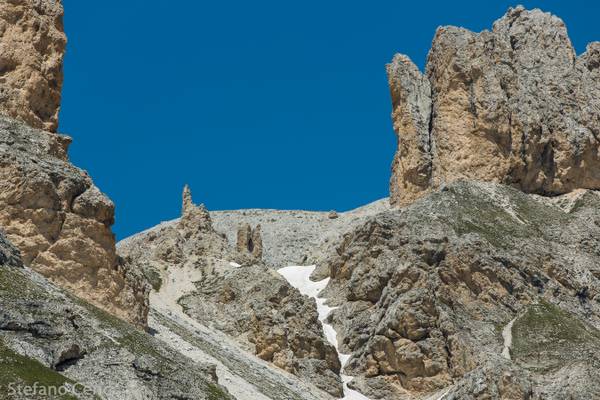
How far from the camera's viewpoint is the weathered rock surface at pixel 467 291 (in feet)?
289

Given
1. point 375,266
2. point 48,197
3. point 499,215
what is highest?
point 499,215

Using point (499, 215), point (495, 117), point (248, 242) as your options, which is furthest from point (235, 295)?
point (495, 117)

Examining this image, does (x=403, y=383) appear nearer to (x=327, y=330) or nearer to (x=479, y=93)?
(x=327, y=330)

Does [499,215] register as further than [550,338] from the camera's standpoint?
Yes

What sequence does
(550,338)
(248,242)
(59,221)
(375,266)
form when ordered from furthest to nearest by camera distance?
(248,242), (375,266), (550,338), (59,221)

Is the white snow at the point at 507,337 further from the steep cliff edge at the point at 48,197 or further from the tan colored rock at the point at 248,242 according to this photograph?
the tan colored rock at the point at 248,242

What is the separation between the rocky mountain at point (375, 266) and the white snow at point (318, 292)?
269 mm

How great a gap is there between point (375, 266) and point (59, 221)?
1549 inches

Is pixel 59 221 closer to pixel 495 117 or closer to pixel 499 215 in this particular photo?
pixel 499 215

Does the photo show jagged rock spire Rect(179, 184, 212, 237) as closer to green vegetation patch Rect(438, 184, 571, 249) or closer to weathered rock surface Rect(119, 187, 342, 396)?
weathered rock surface Rect(119, 187, 342, 396)

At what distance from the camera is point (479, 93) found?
123 m

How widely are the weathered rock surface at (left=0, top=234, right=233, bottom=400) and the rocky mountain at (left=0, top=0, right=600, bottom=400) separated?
4.8 inches

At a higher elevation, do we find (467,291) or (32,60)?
(32,60)

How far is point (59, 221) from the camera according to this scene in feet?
228
